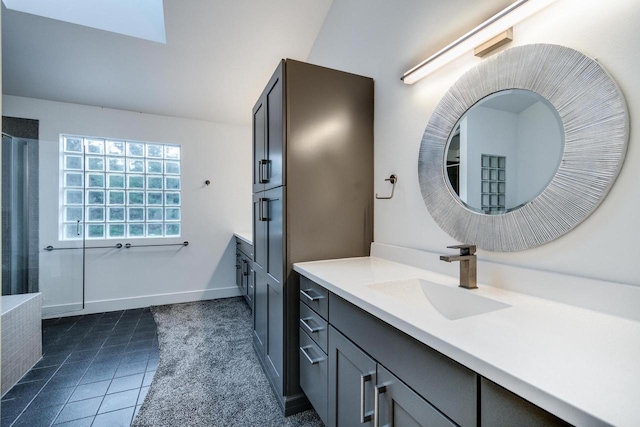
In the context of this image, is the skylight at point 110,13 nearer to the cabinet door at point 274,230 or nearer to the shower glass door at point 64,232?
the shower glass door at point 64,232

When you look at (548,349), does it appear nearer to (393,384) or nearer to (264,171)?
(393,384)

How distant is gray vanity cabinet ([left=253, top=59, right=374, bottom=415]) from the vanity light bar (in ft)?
1.53

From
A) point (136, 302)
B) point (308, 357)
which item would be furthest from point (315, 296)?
point (136, 302)

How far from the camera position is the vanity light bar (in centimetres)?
102

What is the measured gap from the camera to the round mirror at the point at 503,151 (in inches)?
41.0

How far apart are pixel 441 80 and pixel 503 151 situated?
489 mm

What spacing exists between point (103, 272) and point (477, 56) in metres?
4.03

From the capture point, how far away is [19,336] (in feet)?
6.69

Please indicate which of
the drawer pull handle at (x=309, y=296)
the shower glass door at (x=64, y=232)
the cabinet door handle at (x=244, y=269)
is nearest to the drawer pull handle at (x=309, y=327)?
the drawer pull handle at (x=309, y=296)

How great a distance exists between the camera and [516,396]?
0.58 meters

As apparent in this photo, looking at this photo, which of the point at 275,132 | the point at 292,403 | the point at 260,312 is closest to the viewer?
the point at 292,403

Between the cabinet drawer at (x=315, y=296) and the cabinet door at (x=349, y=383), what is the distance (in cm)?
10

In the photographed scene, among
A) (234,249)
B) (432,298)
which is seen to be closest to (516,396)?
(432,298)

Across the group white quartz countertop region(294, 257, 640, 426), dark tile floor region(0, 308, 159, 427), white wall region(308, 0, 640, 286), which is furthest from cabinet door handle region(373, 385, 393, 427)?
dark tile floor region(0, 308, 159, 427)
